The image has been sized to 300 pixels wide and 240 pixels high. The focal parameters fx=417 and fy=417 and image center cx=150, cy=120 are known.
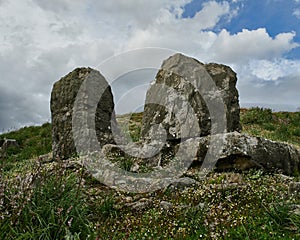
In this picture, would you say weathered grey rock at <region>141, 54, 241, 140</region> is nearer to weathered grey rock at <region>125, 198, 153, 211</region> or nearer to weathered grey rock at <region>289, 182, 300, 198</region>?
weathered grey rock at <region>125, 198, 153, 211</region>

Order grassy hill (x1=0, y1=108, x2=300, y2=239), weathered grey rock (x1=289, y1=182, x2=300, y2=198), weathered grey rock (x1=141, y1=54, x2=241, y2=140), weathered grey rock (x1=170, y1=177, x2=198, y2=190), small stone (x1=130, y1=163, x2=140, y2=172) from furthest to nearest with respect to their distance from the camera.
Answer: weathered grey rock (x1=141, y1=54, x2=241, y2=140)
small stone (x1=130, y1=163, x2=140, y2=172)
weathered grey rock (x1=170, y1=177, x2=198, y2=190)
weathered grey rock (x1=289, y1=182, x2=300, y2=198)
grassy hill (x1=0, y1=108, x2=300, y2=239)

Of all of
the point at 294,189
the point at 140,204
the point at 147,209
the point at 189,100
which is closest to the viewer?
the point at 294,189

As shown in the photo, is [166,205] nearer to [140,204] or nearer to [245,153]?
[140,204]

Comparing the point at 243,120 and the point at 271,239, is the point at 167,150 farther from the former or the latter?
the point at 243,120

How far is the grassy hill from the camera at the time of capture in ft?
18.3

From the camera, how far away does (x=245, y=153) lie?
10180 millimetres

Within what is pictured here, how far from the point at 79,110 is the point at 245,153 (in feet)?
22.5

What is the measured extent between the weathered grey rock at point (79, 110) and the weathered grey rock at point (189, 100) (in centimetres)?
185

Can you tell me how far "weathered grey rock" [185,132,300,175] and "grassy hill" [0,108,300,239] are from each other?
1.19ft

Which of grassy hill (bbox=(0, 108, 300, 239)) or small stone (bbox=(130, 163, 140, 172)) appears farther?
small stone (bbox=(130, 163, 140, 172))

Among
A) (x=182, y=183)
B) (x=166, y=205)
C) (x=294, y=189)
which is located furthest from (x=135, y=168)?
(x=294, y=189)

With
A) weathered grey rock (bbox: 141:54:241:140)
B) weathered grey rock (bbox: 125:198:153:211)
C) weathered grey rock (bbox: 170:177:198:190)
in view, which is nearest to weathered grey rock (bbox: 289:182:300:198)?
weathered grey rock (bbox: 170:177:198:190)

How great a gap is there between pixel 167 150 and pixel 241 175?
9.80ft

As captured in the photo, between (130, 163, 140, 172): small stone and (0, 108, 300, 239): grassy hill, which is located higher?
(130, 163, 140, 172): small stone
